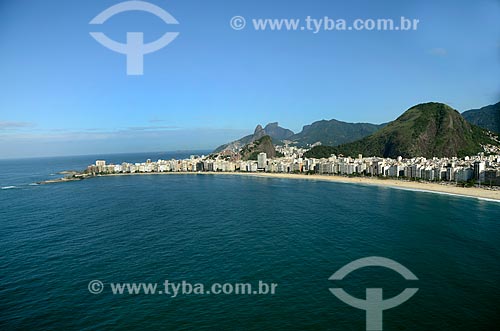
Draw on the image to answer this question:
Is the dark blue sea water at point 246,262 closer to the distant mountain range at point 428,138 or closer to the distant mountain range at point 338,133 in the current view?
the distant mountain range at point 428,138

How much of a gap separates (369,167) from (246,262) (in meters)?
41.3

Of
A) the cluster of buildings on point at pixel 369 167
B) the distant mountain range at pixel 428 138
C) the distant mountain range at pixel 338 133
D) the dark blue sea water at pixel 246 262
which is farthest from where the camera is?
the distant mountain range at pixel 338 133

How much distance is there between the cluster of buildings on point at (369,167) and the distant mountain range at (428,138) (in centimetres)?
744

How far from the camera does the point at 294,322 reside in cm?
904

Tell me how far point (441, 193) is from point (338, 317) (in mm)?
29765

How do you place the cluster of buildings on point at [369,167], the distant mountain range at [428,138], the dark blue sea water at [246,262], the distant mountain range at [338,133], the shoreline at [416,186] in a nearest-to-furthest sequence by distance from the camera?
the dark blue sea water at [246,262], the shoreline at [416,186], the cluster of buildings on point at [369,167], the distant mountain range at [428,138], the distant mountain range at [338,133]

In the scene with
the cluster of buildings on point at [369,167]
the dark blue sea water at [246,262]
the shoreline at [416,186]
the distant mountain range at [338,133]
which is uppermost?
the distant mountain range at [338,133]

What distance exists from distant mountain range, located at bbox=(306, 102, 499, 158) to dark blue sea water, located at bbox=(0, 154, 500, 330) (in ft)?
140

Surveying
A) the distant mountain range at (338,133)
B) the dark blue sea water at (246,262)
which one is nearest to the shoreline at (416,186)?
the dark blue sea water at (246,262)

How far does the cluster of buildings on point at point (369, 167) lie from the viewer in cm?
3722

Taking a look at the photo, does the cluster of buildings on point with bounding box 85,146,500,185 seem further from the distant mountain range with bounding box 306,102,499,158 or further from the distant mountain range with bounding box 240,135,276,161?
the distant mountain range with bounding box 240,135,276,161

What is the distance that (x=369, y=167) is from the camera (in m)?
49.1

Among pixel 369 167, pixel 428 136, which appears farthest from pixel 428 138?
pixel 369 167

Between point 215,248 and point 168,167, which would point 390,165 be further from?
point 168,167
